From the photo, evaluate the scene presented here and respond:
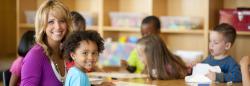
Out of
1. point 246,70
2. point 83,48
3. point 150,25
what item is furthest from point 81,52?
point 150,25

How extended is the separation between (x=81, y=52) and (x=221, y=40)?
3.31 ft

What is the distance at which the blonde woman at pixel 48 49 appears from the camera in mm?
1961

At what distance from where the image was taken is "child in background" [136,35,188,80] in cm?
270

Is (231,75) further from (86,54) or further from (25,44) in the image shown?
(25,44)

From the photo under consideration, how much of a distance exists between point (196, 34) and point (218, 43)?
5.15 feet

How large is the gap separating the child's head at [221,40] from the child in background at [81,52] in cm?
86

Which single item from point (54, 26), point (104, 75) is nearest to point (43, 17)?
point (54, 26)

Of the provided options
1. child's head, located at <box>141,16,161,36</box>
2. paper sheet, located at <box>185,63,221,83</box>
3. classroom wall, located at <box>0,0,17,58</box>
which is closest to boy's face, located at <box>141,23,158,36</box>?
child's head, located at <box>141,16,161,36</box>

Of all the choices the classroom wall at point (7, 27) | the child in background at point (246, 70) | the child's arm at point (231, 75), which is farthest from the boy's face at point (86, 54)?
the classroom wall at point (7, 27)

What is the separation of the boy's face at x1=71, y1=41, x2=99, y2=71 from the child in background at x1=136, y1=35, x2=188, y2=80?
0.79 metres

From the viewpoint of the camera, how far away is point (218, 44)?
8.63 feet

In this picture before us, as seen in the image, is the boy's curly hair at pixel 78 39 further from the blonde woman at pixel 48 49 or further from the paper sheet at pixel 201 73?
the paper sheet at pixel 201 73

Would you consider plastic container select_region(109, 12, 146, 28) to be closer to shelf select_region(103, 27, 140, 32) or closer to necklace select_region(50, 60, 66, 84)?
shelf select_region(103, 27, 140, 32)

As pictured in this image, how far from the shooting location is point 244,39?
396 cm
